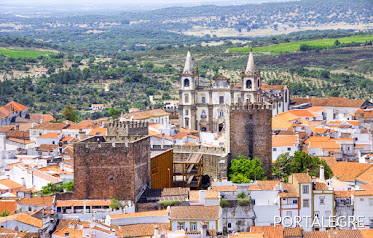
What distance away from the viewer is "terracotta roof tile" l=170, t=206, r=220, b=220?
38094 mm

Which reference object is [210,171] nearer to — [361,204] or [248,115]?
[248,115]

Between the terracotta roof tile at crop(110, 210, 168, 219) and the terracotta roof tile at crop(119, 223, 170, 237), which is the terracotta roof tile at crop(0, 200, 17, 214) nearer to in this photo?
the terracotta roof tile at crop(110, 210, 168, 219)

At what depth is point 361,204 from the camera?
1615 inches

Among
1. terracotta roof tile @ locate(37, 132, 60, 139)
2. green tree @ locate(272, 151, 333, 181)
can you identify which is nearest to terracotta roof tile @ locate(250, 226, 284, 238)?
green tree @ locate(272, 151, 333, 181)

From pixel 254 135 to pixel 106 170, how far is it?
1121cm

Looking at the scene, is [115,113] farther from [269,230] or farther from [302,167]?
[269,230]

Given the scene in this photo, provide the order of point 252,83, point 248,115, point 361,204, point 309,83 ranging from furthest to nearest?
point 309,83, point 252,83, point 248,115, point 361,204

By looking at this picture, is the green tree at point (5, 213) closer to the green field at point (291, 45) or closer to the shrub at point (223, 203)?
the shrub at point (223, 203)

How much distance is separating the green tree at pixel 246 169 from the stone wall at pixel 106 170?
7.38 m

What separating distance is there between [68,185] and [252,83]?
125ft

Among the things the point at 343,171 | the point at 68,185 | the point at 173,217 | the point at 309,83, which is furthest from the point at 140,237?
the point at 309,83

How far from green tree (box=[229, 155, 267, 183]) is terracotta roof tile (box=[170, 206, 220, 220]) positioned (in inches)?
295

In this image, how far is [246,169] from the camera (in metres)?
47.8

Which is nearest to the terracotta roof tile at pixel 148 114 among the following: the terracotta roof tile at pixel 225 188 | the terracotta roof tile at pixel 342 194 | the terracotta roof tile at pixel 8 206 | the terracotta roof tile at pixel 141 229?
the terracotta roof tile at pixel 8 206
